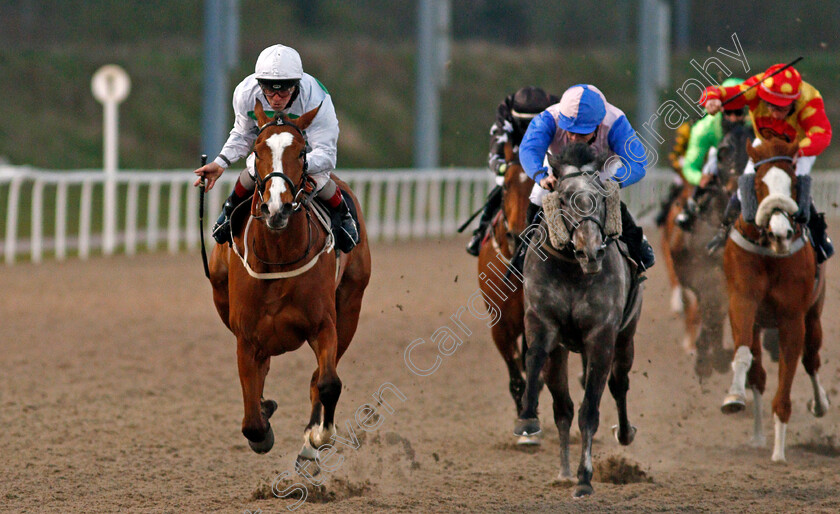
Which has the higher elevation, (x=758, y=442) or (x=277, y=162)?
(x=277, y=162)

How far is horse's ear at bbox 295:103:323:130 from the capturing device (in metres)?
5.32

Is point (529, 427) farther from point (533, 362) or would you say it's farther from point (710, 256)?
point (710, 256)

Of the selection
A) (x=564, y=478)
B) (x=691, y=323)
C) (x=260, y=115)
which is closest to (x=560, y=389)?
(x=564, y=478)

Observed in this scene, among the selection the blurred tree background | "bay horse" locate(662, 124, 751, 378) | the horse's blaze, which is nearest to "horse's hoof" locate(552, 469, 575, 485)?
the horse's blaze

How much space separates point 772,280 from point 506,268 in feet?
4.56

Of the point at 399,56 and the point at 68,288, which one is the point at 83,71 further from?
the point at 68,288

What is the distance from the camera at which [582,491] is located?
5578 mm

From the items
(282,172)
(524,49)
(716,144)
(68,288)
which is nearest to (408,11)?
(524,49)

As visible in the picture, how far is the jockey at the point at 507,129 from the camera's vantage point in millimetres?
7195

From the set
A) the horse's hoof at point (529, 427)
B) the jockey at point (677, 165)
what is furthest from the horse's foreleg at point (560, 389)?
the jockey at point (677, 165)

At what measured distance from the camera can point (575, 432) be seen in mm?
7219

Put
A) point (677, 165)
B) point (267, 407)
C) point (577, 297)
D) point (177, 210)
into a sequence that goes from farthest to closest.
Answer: point (177, 210)
point (677, 165)
point (267, 407)
point (577, 297)

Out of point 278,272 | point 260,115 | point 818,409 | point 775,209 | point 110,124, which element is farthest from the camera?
point 110,124

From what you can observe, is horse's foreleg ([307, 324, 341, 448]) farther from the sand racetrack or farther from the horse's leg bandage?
the horse's leg bandage
